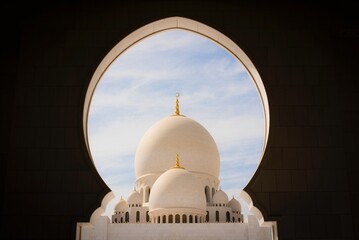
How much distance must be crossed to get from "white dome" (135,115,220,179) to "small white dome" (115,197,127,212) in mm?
1885

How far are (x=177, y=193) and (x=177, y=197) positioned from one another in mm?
188

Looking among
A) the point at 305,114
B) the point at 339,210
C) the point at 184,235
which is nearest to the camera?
the point at 339,210

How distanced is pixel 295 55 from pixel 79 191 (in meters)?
2.67

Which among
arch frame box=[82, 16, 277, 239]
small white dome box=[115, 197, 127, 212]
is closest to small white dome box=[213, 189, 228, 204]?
small white dome box=[115, 197, 127, 212]

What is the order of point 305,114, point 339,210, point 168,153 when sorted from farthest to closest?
1. point 168,153
2. point 305,114
3. point 339,210

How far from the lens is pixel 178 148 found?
25.3 m

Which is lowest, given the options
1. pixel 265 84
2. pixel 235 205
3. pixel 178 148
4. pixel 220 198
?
pixel 265 84

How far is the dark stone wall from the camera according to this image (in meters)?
4.16

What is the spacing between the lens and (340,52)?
4.68 m

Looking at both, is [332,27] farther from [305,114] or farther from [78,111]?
[78,111]

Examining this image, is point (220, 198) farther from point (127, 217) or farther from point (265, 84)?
point (265, 84)

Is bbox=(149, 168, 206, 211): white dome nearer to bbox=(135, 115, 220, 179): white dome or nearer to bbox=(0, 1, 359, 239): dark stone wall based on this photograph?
bbox=(135, 115, 220, 179): white dome

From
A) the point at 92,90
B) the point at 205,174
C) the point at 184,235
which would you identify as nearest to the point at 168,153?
the point at 205,174

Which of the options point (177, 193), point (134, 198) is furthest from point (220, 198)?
point (134, 198)
